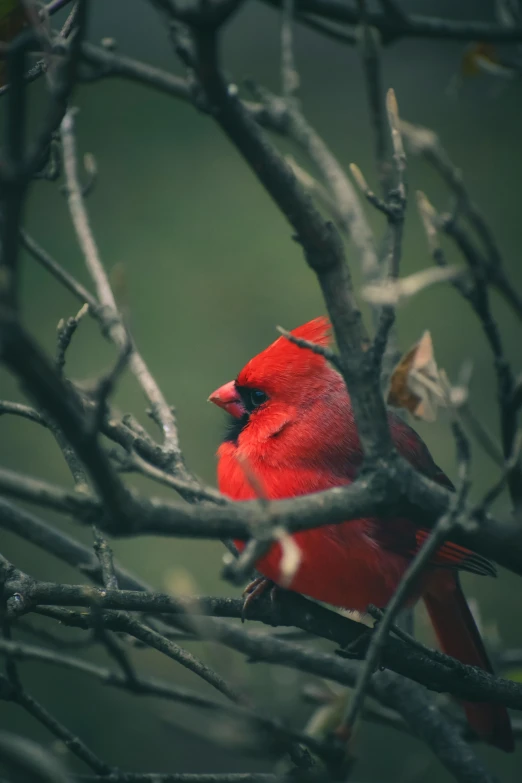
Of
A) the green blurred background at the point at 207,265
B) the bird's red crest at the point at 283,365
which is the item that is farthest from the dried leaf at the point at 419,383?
the green blurred background at the point at 207,265

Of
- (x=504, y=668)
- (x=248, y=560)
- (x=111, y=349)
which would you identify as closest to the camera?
(x=248, y=560)

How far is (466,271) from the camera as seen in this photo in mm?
1224

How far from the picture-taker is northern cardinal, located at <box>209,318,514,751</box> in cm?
219

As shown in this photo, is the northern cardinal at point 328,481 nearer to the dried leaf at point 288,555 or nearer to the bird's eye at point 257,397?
the bird's eye at point 257,397

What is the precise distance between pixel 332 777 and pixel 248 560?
0.40 metres

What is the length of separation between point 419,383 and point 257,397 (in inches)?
44.6

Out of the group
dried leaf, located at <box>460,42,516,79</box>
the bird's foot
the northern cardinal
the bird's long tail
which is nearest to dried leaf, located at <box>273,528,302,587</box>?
the bird's foot

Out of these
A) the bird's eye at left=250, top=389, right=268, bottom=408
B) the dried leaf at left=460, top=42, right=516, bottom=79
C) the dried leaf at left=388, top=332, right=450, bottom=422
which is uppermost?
the dried leaf at left=460, top=42, right=516, bottom=79

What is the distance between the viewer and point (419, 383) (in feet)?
5.28

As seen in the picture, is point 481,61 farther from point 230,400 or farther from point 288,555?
point 288,555

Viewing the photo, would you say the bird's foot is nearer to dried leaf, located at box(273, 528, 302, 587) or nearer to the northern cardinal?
the northern cardinal

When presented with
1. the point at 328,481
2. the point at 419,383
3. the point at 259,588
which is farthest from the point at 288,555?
the point at 328,481

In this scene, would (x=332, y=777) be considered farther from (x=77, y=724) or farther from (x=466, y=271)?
(x=77, y=724)

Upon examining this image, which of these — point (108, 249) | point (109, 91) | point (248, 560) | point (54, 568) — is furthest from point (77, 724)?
point (109, 91)
